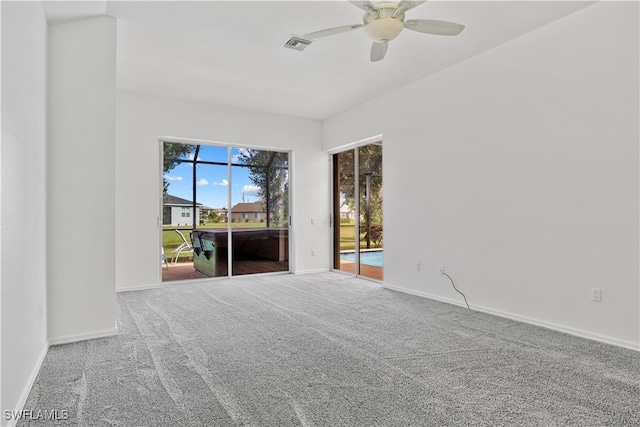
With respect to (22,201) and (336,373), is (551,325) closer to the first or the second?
(336,373)

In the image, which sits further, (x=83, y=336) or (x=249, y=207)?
(x=249, y=207)

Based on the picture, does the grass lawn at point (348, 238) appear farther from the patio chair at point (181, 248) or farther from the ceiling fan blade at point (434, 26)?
the ceiling fan blade at point (434, 26)

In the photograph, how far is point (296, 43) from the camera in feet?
12.2

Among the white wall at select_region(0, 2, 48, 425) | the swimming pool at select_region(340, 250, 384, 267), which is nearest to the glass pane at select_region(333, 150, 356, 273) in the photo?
the swimming pool at select_region(340, 250, 384, 267)

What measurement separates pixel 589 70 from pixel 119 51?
451cm

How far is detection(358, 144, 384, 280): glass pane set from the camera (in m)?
5.84

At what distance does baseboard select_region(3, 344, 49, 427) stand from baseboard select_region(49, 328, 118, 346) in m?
0.14

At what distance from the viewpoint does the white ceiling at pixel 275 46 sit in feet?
10.2

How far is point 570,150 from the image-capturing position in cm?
328

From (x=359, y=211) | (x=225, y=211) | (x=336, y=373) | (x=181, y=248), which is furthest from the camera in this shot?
(x=359, y=211)

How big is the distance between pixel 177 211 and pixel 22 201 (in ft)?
11.3

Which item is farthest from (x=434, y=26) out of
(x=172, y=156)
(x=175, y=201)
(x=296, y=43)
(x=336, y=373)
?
(x=175, y=201)

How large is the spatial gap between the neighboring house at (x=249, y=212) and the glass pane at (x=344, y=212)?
137cm

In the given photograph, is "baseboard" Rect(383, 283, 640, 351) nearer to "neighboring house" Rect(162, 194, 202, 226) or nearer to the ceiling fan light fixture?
the ceiling fan light fixture
